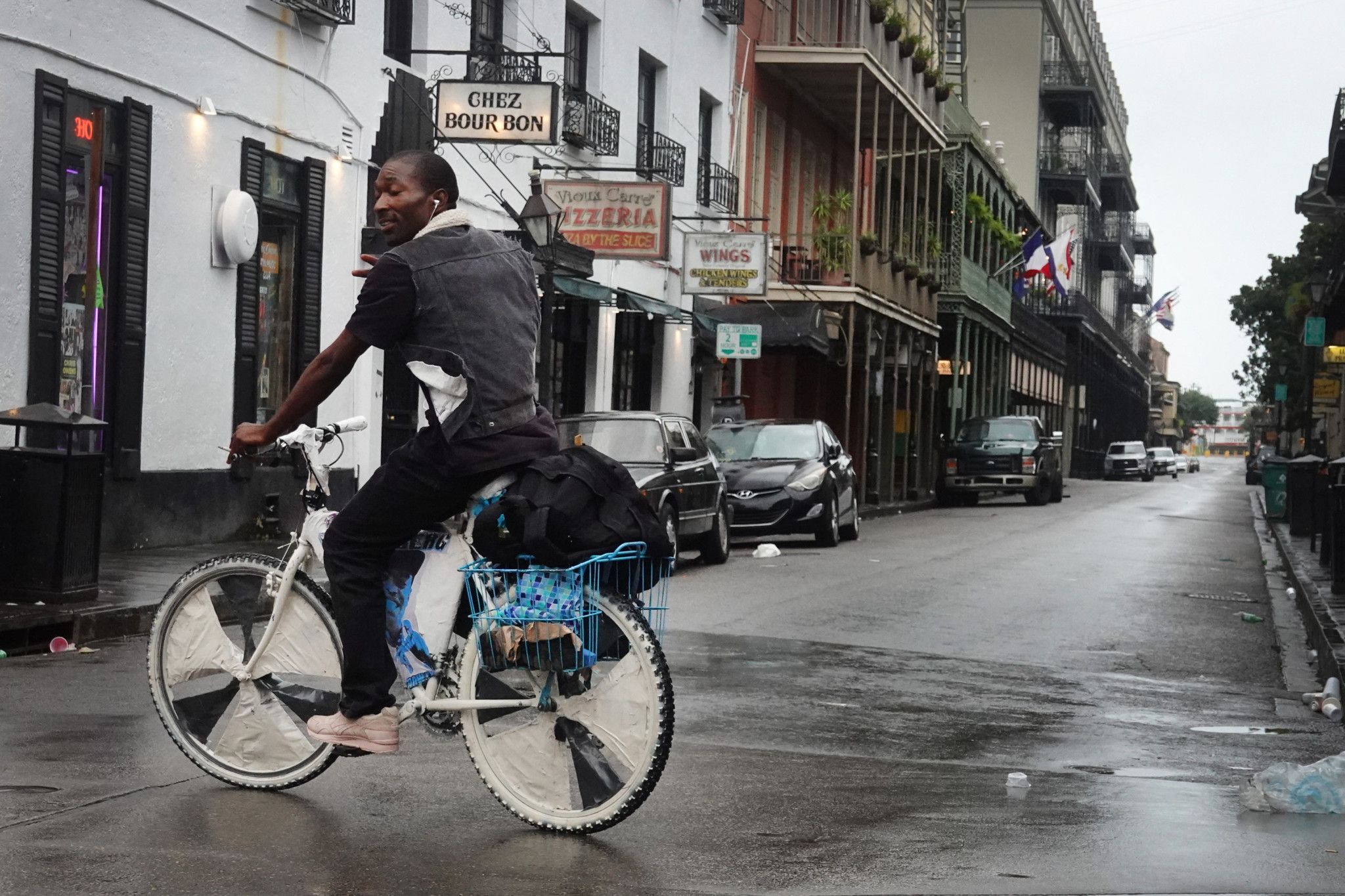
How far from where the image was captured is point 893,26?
35.5 m

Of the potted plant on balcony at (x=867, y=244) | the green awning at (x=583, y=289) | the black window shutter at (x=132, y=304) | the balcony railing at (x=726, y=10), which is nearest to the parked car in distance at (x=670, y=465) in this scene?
the black window shutter at (x=132, y=304)

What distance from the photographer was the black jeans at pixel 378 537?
5172 millimetres

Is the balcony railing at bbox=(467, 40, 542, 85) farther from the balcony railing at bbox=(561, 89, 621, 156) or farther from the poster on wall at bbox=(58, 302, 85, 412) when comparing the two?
the poster on wall at bbox=(58, 302, 85, 412)

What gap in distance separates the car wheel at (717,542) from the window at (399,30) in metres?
5.96

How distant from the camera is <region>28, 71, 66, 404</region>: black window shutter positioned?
13797 millimetres

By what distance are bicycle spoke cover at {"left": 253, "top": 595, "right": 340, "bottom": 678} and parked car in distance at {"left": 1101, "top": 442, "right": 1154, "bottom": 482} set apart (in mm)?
69846

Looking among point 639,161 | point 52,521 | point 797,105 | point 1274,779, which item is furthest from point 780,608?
point 797,105

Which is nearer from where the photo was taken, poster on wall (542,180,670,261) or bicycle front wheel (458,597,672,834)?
bicycle front wheel (458,597,672,834)

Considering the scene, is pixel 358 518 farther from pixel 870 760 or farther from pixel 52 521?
pixel 52 521

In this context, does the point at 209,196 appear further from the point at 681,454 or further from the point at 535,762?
the point at 535,762

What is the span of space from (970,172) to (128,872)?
155 ft

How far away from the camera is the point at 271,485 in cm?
1742

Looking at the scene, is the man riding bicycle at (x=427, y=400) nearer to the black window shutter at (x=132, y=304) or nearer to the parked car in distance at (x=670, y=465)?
the black window shutter at (x=132, y=304)

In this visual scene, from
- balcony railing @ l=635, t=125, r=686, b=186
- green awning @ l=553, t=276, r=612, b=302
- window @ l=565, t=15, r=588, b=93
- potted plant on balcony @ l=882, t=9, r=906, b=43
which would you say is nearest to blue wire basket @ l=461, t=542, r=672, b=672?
green awning @ l=553, t=276, r=612, b=302
